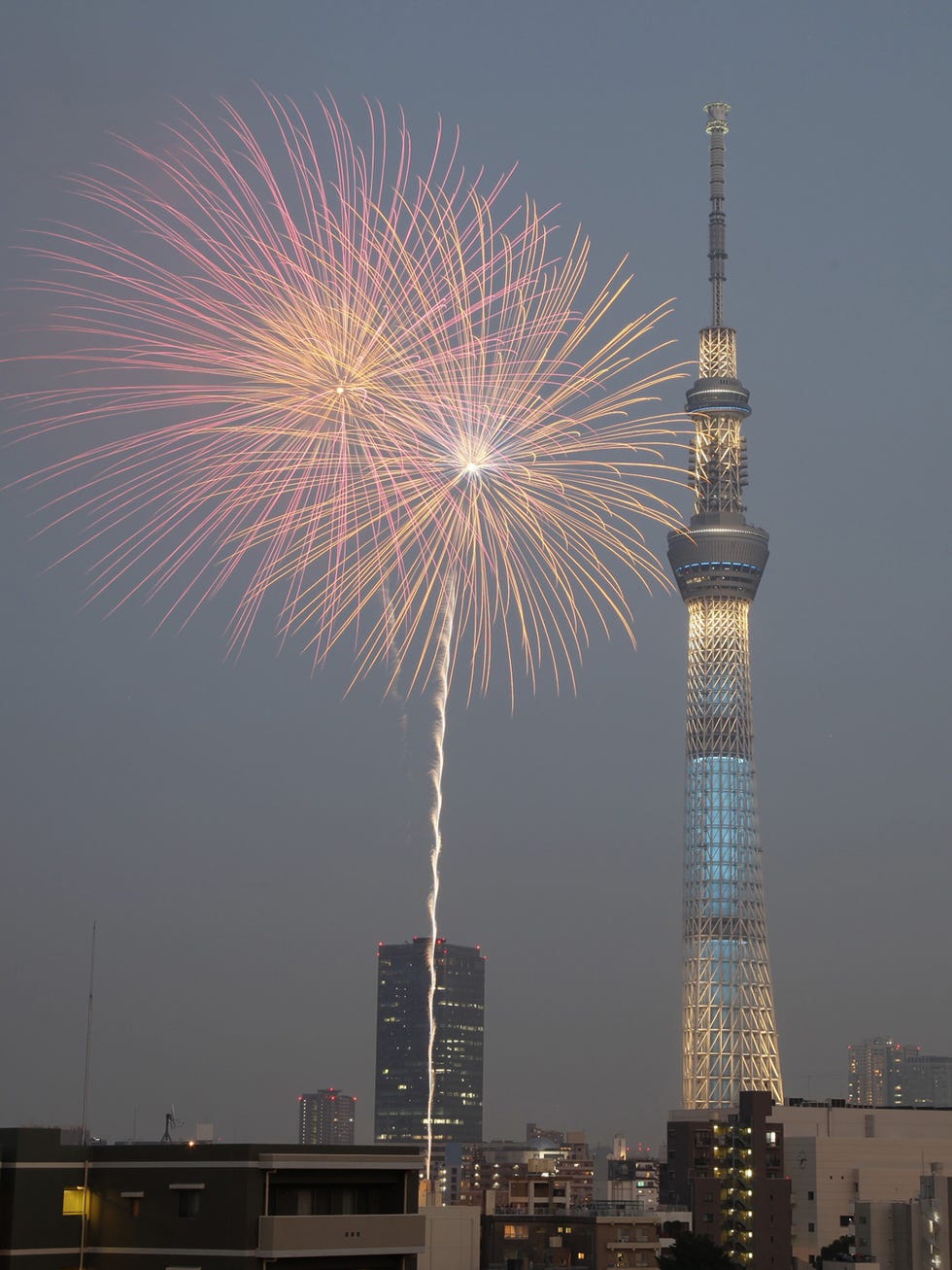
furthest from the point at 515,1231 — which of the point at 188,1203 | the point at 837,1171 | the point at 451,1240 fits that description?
the point at 188,1203

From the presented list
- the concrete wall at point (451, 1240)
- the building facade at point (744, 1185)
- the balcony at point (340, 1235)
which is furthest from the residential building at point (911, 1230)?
the balcony at point (340, 1235)

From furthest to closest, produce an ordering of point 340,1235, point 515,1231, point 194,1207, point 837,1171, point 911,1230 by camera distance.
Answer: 1. point 837,1171
2. point 911,1230
3. point 515,1231
4. point 340,1235
5. point 194,1207

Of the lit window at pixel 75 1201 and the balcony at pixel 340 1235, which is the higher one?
the lit window at pixel 75 1201

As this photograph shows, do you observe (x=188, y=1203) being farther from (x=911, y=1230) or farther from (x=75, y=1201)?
(x=911, y=1230)

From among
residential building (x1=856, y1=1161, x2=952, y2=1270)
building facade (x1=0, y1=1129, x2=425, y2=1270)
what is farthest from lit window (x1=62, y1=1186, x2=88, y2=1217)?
residential building (x1=856, y1=1161, x2=952, y2=1270)

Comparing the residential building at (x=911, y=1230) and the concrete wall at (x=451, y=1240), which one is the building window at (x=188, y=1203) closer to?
the concrete wall at (x=451, y=1240)

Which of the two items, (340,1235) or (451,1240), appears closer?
(340,1235)

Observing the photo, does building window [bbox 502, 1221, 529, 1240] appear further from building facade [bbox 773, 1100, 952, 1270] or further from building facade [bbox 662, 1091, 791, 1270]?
building facade [bbox 773, 1100, 952, 1270]

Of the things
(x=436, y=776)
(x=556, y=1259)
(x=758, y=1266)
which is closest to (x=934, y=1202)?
(x=758, y=1266)
